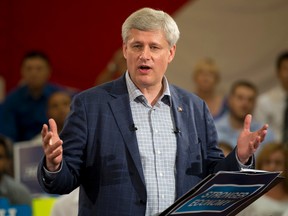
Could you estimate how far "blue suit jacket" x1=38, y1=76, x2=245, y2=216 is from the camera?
324 cm

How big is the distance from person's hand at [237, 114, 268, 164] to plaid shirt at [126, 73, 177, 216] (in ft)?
0.82

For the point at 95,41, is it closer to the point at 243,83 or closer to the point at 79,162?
the point at 243,83

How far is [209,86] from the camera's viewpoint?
7188 millimetres

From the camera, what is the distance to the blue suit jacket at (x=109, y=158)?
3.24 meters

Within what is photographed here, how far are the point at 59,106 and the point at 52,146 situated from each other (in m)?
3.89

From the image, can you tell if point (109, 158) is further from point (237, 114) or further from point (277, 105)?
point (277, 105)

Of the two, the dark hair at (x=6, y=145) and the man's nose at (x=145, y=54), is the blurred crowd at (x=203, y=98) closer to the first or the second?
the dark hair at (x=6, y=145)

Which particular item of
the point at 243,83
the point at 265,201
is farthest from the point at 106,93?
the point at 243,83

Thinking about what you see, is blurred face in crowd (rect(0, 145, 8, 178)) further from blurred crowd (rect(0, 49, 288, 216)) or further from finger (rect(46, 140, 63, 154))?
finger (rect(46, 140, 63, 154))

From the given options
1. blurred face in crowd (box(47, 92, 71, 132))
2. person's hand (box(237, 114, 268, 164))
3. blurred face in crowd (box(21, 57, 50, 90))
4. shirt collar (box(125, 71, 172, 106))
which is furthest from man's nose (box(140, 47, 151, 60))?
blurred face in crowd (box(21, 57, 50, 90))

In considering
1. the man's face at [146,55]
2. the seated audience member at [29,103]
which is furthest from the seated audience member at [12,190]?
the man's face at [146,55]

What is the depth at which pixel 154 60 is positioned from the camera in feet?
10.8

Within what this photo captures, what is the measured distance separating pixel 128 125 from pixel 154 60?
26 cm

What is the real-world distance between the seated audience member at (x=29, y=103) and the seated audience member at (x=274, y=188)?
234 cm
